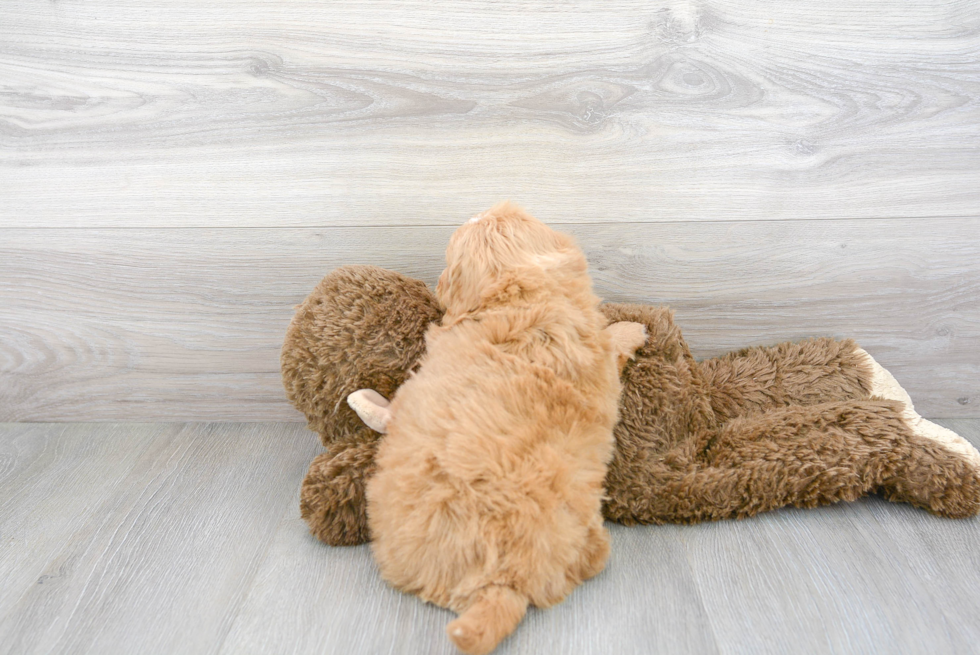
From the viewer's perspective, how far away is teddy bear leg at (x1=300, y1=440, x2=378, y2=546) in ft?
2.81

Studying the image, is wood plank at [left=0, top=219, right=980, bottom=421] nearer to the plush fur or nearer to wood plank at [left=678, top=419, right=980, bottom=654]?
the plush fur

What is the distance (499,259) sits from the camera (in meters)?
0.80

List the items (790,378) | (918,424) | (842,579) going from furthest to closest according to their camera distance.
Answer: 1. (790,378)
2. (918,424)
3. (842,579)

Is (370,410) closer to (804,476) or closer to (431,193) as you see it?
(431,193)

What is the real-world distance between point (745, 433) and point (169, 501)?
85 cm

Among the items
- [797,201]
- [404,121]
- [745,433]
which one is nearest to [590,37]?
[404,121]

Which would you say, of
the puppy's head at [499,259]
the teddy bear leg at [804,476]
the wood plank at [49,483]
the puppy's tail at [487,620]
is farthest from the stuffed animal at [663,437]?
the wood plank at [49,483]

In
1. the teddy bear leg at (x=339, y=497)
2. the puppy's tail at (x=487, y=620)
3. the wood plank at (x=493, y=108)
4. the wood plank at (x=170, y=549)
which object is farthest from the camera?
the wood plank at (x=493, y=108)

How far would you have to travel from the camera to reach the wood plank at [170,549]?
0.75 meters

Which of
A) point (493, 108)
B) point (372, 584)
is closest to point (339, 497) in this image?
point (372, 584)

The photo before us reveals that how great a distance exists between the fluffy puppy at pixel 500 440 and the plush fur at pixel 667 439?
3.3 inches

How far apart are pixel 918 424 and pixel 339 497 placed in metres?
0.79

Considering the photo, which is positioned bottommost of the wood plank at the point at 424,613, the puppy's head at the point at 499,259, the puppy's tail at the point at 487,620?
the wood plank at the point at 424,613

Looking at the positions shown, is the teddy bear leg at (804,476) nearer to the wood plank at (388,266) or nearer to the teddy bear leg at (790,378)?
the teddy bear leg at (790,378)
